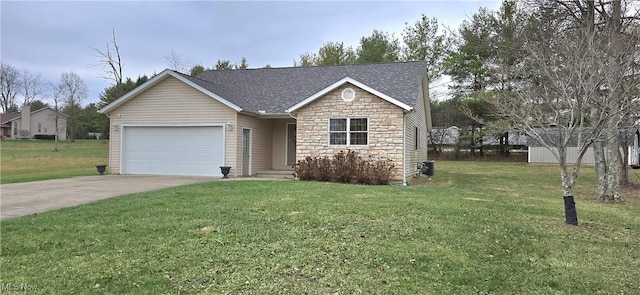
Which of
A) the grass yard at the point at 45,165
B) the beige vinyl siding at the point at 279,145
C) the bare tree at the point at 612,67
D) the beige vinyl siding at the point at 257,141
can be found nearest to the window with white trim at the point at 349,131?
the beige vinyl siding at the point at 279,145

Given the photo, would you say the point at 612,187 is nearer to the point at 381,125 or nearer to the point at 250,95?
the point at 381,125

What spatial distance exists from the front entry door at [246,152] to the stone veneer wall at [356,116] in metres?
2.15

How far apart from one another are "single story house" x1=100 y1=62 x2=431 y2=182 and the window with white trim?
0.03m

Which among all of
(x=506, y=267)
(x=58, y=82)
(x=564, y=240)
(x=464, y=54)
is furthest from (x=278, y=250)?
(x=58, y=82)

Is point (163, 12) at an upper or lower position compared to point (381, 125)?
upper

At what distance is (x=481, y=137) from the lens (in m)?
32.5

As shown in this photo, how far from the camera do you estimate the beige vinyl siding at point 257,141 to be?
14.4m

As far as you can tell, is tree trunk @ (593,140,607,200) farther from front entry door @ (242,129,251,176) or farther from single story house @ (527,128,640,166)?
single story house @ (527,128,640,166)

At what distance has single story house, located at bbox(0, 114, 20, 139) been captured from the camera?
55.2 meters

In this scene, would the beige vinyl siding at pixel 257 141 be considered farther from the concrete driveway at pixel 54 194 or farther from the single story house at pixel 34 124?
the single story house at pixel 34 124

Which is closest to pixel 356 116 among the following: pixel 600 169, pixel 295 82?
pixel 295 82

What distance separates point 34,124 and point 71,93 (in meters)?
21.7

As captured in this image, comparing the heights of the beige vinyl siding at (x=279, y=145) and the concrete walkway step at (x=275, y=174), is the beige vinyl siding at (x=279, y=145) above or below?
above

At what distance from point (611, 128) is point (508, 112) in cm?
344
